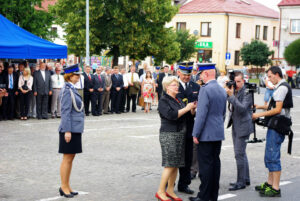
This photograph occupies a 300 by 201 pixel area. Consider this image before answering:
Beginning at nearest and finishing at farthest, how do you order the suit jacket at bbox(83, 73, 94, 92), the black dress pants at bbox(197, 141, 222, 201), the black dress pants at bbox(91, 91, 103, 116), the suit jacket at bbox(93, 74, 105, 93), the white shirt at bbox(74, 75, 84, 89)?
the black dress pants at bbox(197, 141, 222, 201)
the white shirt at bbox(74, 75, 84, 89)
the suit jacket at bbox(83, 73, 94, 92)
the black dress pants at bbox(91, 91, 103, 116)
the suit jacket at bbox(93, 74, 105, 93)

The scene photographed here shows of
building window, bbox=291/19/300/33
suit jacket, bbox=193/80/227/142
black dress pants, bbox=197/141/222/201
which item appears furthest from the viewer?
building window, bbox=291/19/300/33

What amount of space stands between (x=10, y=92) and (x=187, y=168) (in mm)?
10795

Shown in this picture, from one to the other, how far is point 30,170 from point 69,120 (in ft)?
7.80

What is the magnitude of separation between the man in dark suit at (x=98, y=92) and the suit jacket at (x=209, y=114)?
12.5 metres

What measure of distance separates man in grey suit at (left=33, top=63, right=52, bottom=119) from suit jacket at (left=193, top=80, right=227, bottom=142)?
11.5 meters

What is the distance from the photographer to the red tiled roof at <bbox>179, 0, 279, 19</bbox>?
2721 inches

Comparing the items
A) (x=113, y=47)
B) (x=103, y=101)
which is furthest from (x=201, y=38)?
(x=103, y=101)

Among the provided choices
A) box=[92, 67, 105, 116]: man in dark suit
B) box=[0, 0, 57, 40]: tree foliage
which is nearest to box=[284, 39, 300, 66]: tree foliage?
box=[0, 0, 57, 40]: tree foliage

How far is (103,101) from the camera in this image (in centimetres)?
2055

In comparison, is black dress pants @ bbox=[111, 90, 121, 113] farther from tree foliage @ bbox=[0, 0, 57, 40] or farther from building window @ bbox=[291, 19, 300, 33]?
building window @ bbox=[291, 19, 300, 33]

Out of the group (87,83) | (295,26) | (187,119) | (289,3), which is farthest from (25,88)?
(295,26)

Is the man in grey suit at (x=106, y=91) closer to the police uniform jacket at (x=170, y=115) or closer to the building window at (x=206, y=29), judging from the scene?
the police uniform jacket at (x=170, y=115)

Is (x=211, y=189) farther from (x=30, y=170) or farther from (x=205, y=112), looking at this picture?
(x=30, y=170)

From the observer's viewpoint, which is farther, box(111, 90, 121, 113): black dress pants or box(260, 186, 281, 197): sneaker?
box(111, 90, 121, 113): black dress pants
